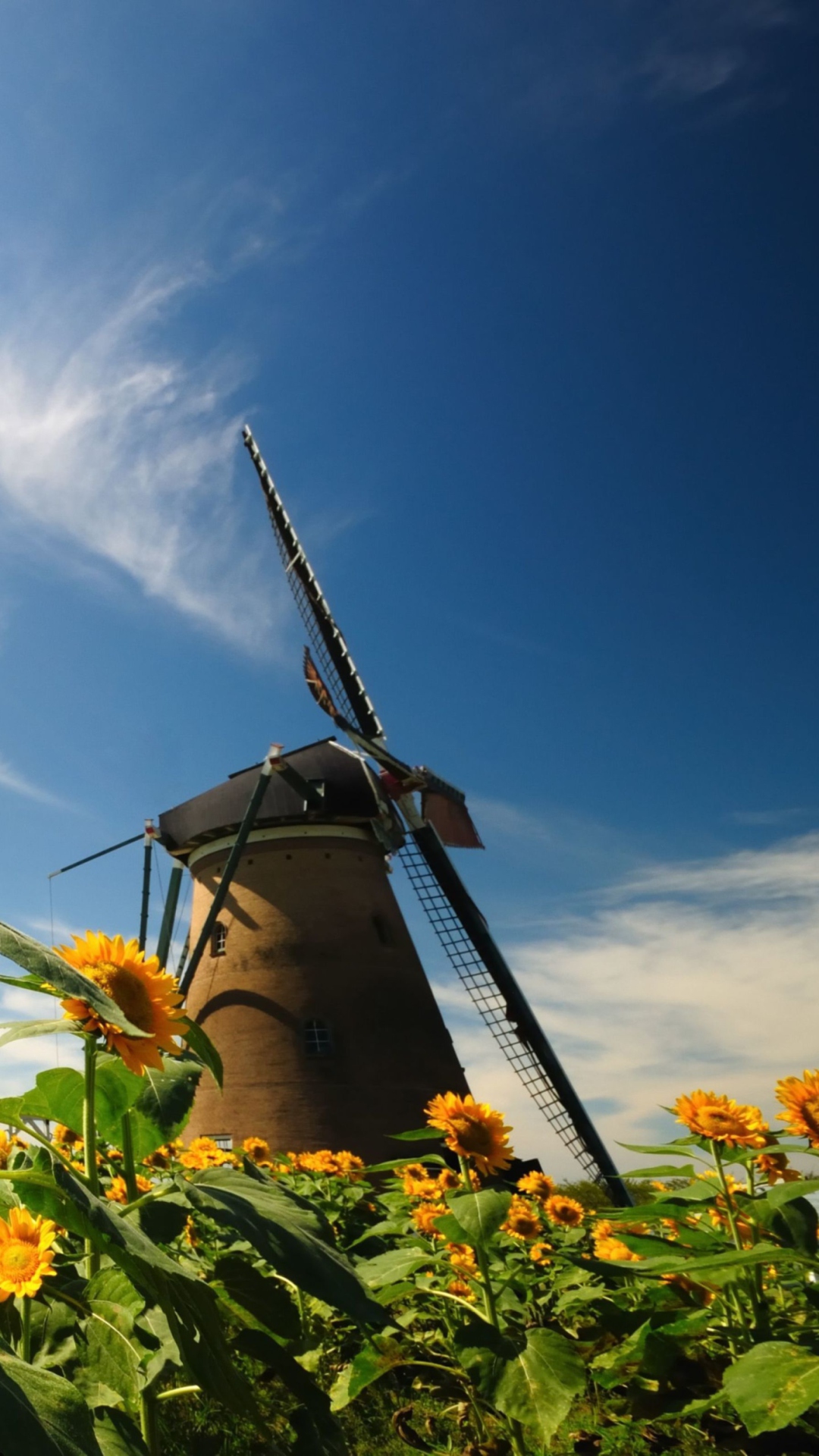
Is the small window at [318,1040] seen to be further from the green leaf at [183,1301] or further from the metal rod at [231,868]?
the green leaf at [183,1301]

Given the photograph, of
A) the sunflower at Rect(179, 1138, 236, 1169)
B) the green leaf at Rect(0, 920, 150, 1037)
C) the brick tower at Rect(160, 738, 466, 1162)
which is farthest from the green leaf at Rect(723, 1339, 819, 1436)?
the brick tower at Rect(160, 738, 466, 1162)

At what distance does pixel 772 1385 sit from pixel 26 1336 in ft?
4.72

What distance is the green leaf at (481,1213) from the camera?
2.39 metres

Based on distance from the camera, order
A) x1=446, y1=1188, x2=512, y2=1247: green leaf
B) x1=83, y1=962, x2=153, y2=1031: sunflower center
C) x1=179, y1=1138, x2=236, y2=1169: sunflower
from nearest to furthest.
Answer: x1=83, y1=962, x2=153, y2=1031: sunflower center < x1=446, y1=1188, x2=512, y2=1247: green leaf < x1=179, y1=1138, x2=236, y2=1169: sunflower

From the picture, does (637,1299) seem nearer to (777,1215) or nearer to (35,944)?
(777,1215)

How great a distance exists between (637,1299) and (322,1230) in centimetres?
213

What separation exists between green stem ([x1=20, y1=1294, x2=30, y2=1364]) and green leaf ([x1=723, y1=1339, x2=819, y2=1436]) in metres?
1.33

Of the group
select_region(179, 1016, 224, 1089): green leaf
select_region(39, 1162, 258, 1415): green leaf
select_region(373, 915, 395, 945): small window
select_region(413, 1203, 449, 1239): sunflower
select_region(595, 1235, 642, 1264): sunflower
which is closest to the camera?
select_region(39, 1162, 258, 1415): green leaf

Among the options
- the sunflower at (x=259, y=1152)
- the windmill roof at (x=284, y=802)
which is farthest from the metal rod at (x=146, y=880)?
the sunflower at (x=259, y=1152)

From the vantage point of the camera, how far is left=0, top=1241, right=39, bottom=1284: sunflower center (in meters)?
1.55

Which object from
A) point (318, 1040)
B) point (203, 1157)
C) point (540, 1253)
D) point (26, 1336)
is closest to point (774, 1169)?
point (540, 1253)

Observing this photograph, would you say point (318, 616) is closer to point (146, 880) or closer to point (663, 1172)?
point (146, 880)

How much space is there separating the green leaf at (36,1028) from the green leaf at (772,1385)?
4.81 ft

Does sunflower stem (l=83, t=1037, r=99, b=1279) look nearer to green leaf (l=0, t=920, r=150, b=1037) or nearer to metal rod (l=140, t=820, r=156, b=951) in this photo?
green leaf (l=0, t=920, r=150, b=1037)
